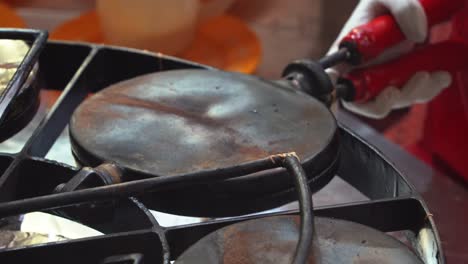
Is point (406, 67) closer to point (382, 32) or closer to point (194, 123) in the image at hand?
point (382, 32)

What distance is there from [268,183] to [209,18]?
0.58 m

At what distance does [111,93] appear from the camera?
57 centimetres

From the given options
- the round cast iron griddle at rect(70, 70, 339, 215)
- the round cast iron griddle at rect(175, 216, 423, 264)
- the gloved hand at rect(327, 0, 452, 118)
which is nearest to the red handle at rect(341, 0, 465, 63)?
Result: the gloved hand at rect(327, 0, 452, 118)

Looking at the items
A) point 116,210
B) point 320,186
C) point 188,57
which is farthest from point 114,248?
point 188,57

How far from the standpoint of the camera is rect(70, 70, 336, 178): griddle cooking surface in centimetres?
48

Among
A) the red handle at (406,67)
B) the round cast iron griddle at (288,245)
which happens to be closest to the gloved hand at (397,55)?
the red handle at (406,67)

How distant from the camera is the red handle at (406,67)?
68 centimetres

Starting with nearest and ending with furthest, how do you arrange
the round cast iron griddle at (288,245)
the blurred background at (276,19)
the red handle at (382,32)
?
1. the round cast iron griddle at (288,245)
2. the red handle at (382,32)
3. the blurred background at (276,19)

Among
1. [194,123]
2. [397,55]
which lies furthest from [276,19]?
[194,123]

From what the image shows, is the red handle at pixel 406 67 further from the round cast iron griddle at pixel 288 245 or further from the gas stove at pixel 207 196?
the round cast iron griddle at pixel 288 245

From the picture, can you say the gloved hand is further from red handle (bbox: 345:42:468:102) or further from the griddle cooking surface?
the griddle cooking surface

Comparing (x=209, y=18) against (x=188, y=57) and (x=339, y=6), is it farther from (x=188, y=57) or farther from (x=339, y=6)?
(x=339, y=6)

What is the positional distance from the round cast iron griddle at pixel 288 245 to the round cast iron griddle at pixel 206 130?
0.05 metres

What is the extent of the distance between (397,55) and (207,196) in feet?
1.13
